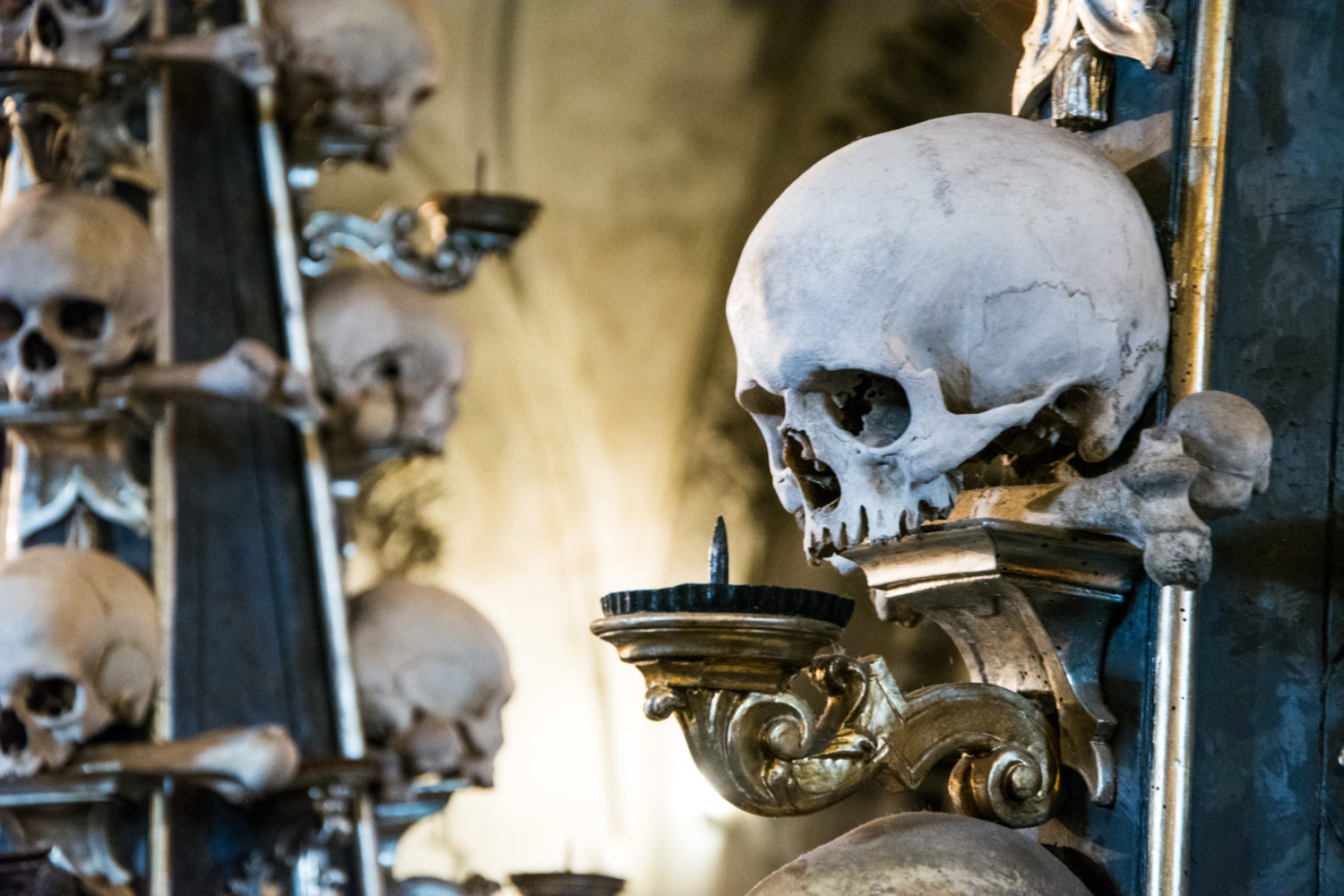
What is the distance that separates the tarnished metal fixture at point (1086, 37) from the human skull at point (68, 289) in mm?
1246

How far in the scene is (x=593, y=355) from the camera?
3930mm

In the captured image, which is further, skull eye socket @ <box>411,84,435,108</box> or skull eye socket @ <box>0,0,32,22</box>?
skull eye socket @ <box>411,84,435,108</box>

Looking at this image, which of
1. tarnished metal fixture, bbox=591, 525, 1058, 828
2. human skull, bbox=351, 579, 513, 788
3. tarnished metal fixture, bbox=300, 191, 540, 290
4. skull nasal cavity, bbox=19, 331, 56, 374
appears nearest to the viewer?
tarnished metal fixture, bbox=591, 525, 1058, 828

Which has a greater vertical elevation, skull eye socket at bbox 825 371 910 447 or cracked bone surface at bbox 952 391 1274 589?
skull eye socket at bbox 825 371 910 447

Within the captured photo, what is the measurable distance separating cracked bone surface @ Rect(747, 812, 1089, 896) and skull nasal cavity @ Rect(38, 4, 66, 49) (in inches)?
63.1

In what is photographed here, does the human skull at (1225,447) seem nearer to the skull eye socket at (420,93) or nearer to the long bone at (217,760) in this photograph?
the long bone at (217,760)

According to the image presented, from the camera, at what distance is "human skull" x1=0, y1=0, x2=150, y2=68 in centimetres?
197

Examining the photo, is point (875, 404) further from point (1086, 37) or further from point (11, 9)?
point (11, 9)

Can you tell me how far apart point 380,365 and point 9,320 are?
0.42 metres

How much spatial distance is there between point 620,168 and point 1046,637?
321 centimetres

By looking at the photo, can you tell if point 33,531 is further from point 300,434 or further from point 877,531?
point 877,531

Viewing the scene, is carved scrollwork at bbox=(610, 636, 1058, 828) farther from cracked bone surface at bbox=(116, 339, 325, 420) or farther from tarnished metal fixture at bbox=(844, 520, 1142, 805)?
cracked bone surface at bbox=(116, 339, 325, 420)

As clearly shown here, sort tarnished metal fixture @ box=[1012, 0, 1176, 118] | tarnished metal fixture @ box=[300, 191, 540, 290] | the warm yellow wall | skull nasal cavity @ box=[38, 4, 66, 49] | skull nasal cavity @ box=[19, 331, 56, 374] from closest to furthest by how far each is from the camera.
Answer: tarnished metal fixture @ box=[1012, 0, 1176, 118]
skull nasal cavity @ box=[19, 331, 56, 374]
skull nasal cavity @ box=[38, 4, 66, 49]
tarnished metal fixture @ box=[300, 191, 540, 290]
the warm yellow wall

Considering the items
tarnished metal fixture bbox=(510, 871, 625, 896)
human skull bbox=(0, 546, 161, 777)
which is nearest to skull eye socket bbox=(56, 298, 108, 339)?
human skull bbox=(0, 546, 161, 777)
